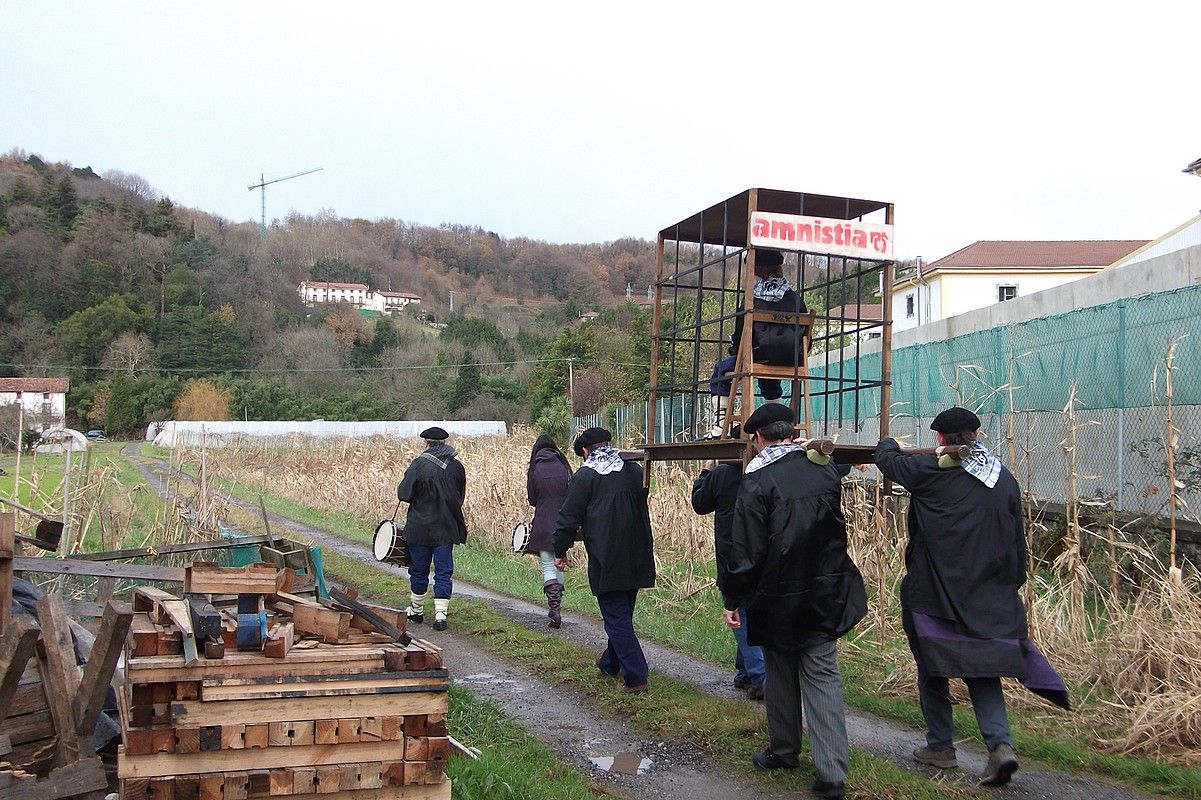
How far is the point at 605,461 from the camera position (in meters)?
7.82

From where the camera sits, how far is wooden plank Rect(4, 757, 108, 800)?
436cm

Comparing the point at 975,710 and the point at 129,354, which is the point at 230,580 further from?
the point at 129,354

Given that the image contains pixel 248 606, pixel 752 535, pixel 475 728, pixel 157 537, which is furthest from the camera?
pixel 157 537

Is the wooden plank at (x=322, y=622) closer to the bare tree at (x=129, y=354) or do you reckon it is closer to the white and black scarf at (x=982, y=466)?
the white and black scarf at (x=982, y=466)

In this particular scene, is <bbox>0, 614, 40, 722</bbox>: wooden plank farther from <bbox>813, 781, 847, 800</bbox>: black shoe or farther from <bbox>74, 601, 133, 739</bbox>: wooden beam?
<bbox>813, 781, 847, 800</bbox>: black shoe

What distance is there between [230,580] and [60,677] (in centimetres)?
114

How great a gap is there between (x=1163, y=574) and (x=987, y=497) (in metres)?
3.60

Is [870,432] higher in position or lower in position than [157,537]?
higher

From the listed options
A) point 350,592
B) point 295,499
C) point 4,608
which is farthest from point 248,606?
point 295,499

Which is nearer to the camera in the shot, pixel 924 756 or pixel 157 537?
pixel 924 756

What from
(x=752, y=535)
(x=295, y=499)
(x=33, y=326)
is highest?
(x=33, y=326)

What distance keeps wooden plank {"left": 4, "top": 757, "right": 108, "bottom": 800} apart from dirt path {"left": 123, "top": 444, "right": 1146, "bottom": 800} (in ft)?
8.76

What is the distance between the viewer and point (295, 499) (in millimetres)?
26781

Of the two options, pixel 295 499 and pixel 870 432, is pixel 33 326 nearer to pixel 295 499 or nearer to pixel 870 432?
pixel 295 499
